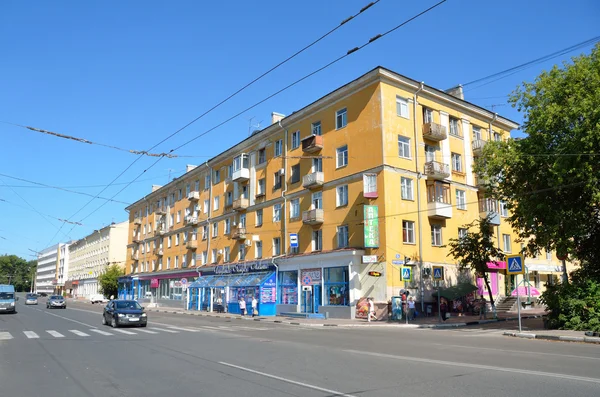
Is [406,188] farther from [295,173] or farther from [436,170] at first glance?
[295,173]

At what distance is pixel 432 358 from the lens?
11.8m

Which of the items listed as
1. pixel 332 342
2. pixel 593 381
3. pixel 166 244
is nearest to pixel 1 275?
pixel 166 244

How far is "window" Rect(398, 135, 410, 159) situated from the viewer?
105 ft

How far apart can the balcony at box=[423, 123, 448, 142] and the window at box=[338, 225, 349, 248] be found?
8.66 metres

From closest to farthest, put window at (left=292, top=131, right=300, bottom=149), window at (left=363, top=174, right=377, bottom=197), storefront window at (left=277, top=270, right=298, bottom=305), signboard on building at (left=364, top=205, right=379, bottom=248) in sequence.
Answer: signboard on building at (left=364, top=205, right=379, bottom=248)
window at (left=363, top=174, right=377, bottom=197)
storefront window at (left=277, top=270, right=298, bottom=305)
window at (left=292, top=131, right=300, bottom=149)

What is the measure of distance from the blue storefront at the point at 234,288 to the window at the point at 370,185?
12.0m

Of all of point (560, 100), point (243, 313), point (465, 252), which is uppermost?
point (560, 100)

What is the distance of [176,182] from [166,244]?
8.63 metres

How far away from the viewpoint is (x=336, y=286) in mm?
32656

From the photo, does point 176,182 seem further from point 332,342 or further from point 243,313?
point 332,342

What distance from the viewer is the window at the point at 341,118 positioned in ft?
112

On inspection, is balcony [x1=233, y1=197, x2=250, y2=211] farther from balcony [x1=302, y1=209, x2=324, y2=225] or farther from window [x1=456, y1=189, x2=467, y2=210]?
window [x1=456, y1=189, x2=467, y2=210]

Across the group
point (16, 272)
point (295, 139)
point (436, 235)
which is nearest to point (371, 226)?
point (436, 235)

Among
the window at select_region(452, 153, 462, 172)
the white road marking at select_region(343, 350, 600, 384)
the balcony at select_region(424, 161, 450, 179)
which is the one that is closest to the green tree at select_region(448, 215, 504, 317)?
the balcony at select_region(424, 161, 450, 179)
